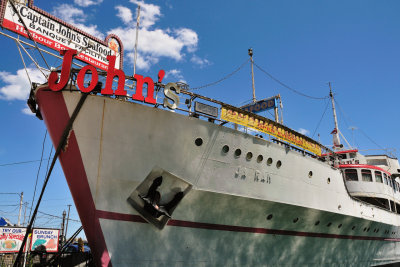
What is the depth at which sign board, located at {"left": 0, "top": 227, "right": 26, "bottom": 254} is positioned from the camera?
47.7ft

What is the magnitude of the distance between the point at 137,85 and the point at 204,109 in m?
2.68

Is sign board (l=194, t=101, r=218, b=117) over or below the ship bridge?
over

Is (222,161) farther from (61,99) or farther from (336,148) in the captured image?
(336,148)

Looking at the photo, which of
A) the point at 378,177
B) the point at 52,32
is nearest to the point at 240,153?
the point at 52,32

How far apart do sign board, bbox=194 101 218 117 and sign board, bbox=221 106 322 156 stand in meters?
0.34

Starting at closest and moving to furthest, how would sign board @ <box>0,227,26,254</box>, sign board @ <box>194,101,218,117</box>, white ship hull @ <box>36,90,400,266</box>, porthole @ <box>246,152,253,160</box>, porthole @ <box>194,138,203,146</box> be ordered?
white ship hull @ <box>36,90,400,266</box> → porthole @ <box>194,138,203,146</box> → sign board @ <box>194,101,218,117</box> → porthole @ <box>246,152,253,160</box> → sign board @ <box>0,227,26,254</box>

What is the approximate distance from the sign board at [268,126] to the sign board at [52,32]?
17.9ft

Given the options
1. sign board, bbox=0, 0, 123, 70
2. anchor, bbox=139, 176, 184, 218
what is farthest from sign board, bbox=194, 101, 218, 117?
sign board, bbox=0, 0, 123, 70

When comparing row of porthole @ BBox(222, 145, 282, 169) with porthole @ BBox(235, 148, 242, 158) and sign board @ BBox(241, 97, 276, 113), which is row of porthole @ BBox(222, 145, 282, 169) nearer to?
porthole @ BBox(235, 148, 242, 158)

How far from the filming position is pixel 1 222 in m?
22.4

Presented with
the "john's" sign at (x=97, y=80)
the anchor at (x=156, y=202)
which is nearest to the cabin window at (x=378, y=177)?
the anchor at (x=156, y=202)

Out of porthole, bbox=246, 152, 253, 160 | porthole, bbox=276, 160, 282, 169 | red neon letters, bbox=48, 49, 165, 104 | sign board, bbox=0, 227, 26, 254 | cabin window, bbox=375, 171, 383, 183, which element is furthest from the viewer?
cabin window, bbox=375, 171, 383, 183

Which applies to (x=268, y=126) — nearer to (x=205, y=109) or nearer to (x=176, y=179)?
(x=205, y=109)

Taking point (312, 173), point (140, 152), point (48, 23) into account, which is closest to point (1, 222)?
point (48, 23)
